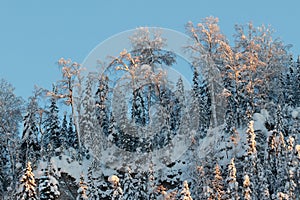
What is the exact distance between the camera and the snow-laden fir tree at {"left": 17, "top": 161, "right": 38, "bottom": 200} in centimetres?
5141

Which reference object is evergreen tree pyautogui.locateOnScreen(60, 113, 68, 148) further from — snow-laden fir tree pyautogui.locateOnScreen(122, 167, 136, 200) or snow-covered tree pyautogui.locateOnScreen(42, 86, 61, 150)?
snow-laden fir tree pyautogui.locateOnScreen(122, 167, 136, 200)

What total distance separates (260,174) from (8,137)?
76.4 ft

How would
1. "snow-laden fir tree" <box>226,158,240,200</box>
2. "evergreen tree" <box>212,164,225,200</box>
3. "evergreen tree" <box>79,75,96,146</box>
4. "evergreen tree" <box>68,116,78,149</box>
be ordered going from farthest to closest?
1. "evergreen tree" <box>68,116,78,149</box>
2. "evergreen tree" <box>79,75,96,146</box>
3. "evergreen tree" <box>212,164,225,200</box>
4. "snow-laden fir tree" <box>226,158,240,200</box>

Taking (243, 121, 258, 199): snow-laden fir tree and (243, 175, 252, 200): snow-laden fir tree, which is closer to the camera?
(243, 175, 252, 200): snow-laden fir tree

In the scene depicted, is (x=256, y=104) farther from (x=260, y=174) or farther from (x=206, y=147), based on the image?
(x=260, y=174)

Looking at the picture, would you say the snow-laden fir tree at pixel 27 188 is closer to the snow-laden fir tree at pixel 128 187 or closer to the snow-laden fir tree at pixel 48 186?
the snow-laden fir tree at pixel 48 186

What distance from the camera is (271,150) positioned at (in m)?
54.5

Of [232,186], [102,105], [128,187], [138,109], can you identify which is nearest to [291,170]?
[232,186]

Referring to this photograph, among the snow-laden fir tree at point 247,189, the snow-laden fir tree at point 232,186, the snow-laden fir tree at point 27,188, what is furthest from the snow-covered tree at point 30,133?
the snow-laden fir tree at point 247,189

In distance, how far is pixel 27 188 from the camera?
51469mm

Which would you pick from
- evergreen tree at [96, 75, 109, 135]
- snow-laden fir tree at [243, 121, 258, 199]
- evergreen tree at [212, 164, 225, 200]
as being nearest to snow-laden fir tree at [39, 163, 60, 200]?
evergreen tree at [96, 75, 109, 135]

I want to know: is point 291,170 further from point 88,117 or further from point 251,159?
point 88,117

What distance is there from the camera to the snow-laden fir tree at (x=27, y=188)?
51.4 metres

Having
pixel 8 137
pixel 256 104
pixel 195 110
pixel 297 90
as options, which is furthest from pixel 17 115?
pixel 297 90
